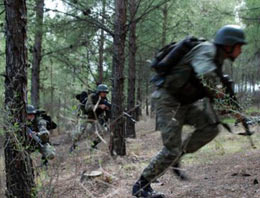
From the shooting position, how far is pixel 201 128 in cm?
321

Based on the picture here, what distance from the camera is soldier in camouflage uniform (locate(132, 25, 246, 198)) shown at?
2.81m

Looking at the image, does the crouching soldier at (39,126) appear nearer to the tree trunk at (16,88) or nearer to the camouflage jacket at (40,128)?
the camouflage jacket at (40,128)

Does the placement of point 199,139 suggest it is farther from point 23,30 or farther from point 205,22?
point 205,22

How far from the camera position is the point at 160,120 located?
138 inches

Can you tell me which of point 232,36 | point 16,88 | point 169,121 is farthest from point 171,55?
point 16,88

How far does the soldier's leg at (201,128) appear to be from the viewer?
317cm

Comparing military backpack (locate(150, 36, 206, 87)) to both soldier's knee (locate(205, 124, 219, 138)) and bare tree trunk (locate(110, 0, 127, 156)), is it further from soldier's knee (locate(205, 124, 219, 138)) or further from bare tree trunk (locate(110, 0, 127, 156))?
bare tree trunk (locate(110, 0, 127, 156))

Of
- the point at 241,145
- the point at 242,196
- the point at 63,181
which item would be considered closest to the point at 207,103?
the point at 242,196

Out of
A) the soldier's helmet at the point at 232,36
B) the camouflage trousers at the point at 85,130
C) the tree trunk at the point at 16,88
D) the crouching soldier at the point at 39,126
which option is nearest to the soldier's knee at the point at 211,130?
the soldier's helmet at the point at 232,36

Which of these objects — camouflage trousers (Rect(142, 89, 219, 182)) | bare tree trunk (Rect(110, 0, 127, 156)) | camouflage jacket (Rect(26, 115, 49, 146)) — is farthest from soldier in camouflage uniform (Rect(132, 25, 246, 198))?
camouflage jacket (Rect(26, 115, 49, 146))

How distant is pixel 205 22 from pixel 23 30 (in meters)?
8.78

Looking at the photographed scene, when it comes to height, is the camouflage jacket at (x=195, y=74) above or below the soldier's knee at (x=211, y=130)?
above

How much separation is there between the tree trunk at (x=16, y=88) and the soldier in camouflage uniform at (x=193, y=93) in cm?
150

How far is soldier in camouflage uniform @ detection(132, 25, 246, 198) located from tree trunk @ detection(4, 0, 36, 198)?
150 centimetres
